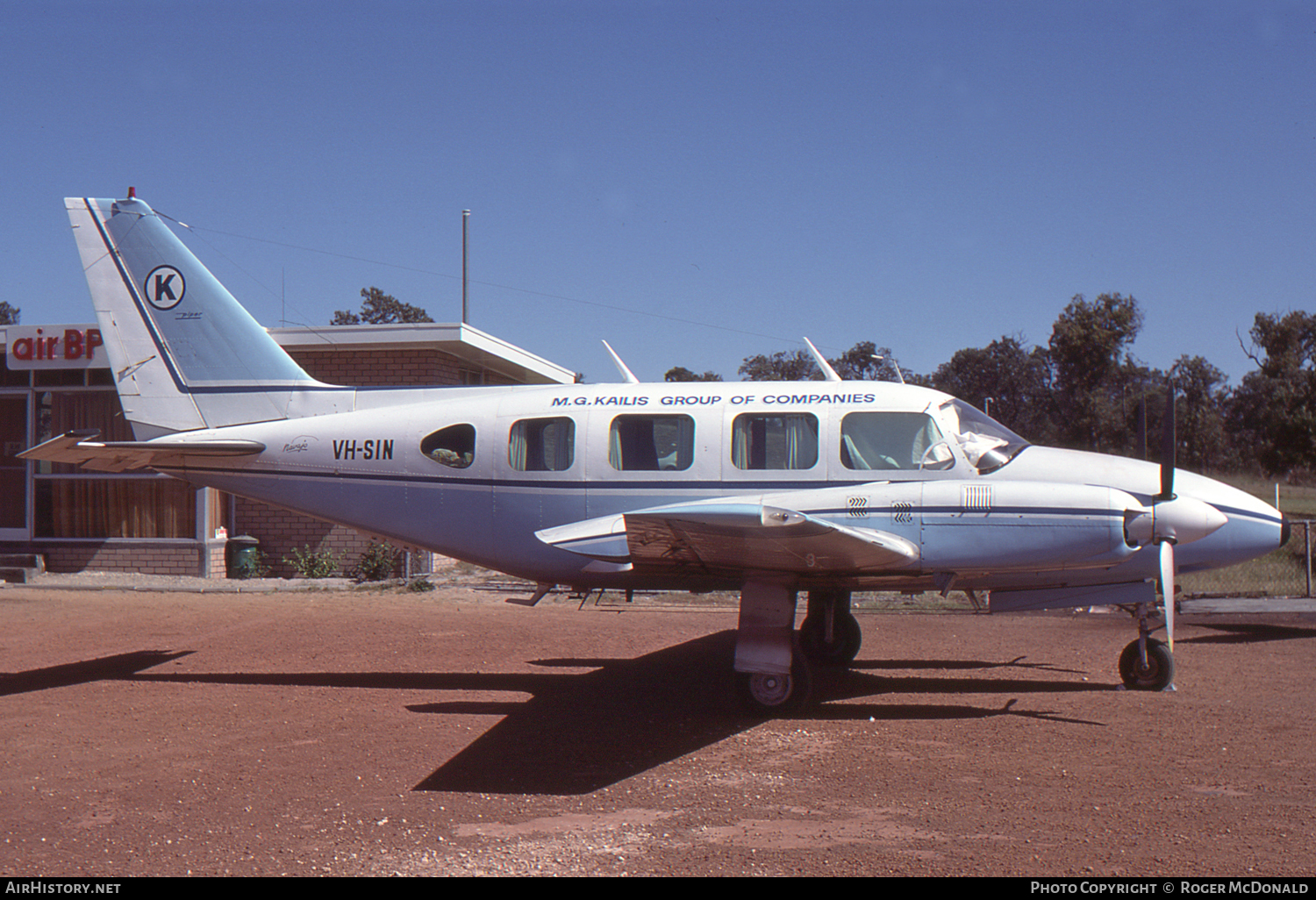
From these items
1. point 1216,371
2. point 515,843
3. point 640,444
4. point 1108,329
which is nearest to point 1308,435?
point 1108,329

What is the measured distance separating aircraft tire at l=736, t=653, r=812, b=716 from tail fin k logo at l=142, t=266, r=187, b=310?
23.3ft

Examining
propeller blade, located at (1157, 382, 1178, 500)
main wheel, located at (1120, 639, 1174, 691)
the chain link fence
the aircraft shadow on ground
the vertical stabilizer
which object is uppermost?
the vertical stabilizer

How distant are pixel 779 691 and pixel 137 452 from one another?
6.55 meters

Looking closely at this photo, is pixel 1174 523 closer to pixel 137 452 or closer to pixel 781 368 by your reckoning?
pixel 137 452

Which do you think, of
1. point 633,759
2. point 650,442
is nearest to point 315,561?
point 650,442

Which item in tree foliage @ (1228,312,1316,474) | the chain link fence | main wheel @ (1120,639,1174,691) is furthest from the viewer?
tree foliage @ (1228,312,1316,474)

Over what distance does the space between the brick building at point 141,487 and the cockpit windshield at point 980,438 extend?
35.0 feet

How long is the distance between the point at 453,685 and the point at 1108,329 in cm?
Answer: 3640

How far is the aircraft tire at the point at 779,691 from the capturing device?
7.68 metres

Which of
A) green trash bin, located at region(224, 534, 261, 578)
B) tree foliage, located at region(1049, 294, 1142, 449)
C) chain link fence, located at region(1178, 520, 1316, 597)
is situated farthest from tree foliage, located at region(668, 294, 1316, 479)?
green trash bin, located at region(224, 534, 261, 578)

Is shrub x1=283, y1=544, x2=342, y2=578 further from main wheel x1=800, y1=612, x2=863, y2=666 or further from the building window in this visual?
main wheel x1=800, y1=612, x2=863, y2=666

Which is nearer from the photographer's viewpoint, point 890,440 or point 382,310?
point 890,440

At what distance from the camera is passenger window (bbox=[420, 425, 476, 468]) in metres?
8.78

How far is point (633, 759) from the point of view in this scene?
6504mm
